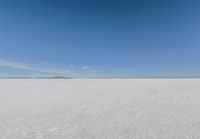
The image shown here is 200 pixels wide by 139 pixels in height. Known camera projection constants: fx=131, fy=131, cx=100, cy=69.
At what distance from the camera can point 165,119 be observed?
2.67m

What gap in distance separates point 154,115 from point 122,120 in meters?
0.81

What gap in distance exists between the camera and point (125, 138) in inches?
76.3

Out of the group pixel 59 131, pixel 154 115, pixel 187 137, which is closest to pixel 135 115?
pixel 154 115

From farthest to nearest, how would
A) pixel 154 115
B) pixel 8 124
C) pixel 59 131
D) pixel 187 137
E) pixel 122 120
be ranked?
pixel 154 115, pixel 122 120, pixel 8 124, pixel 59 131, pixel 187 137

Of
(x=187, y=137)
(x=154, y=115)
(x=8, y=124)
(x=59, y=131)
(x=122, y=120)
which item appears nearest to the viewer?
(x=187, y=137)

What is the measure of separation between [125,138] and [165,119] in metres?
1.20

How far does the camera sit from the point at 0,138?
1.95 meters

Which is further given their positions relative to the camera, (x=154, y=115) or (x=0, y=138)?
(x=154, y=115)

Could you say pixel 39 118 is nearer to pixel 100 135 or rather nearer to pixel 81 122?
pixel 81 122

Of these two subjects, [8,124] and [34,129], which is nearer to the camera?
[34,129]

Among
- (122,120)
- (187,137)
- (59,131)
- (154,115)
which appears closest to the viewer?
(187,137)

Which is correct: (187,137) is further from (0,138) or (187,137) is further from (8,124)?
(8,124)

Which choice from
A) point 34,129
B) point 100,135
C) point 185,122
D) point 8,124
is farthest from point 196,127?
point 8,124

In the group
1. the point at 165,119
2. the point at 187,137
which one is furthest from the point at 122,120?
the point at 187,137
